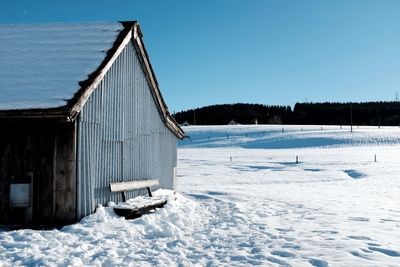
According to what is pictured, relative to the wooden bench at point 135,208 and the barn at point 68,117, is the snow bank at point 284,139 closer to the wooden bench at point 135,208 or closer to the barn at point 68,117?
the wooden bench at point 135,208

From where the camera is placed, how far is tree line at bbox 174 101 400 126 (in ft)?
456

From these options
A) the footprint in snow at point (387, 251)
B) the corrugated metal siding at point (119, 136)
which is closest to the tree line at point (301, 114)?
the corrugated metal siding at point (119, 136)

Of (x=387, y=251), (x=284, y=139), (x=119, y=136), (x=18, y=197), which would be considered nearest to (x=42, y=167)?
(x=18, y=197)

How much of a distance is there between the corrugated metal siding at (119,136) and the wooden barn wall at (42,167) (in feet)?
0.94

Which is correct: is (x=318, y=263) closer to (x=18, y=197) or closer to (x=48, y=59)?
(x=18, y=197)

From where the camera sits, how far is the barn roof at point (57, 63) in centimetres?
964

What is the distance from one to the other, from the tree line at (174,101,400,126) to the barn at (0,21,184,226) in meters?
121

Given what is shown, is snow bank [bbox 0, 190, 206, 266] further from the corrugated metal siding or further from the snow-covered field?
the corrugated metal siding

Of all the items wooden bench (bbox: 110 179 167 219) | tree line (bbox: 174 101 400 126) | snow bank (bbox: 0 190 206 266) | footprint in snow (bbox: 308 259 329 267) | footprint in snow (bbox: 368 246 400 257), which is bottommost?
footprint in snow (bbox: 368 246 400 257)

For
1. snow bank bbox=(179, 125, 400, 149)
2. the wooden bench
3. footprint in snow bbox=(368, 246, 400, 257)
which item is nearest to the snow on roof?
the wooden bench

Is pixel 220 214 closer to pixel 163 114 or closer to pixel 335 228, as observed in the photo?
pixel 335 228

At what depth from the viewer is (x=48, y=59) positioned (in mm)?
11953

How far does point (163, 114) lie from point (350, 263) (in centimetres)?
1045

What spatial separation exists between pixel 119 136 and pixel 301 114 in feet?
470
